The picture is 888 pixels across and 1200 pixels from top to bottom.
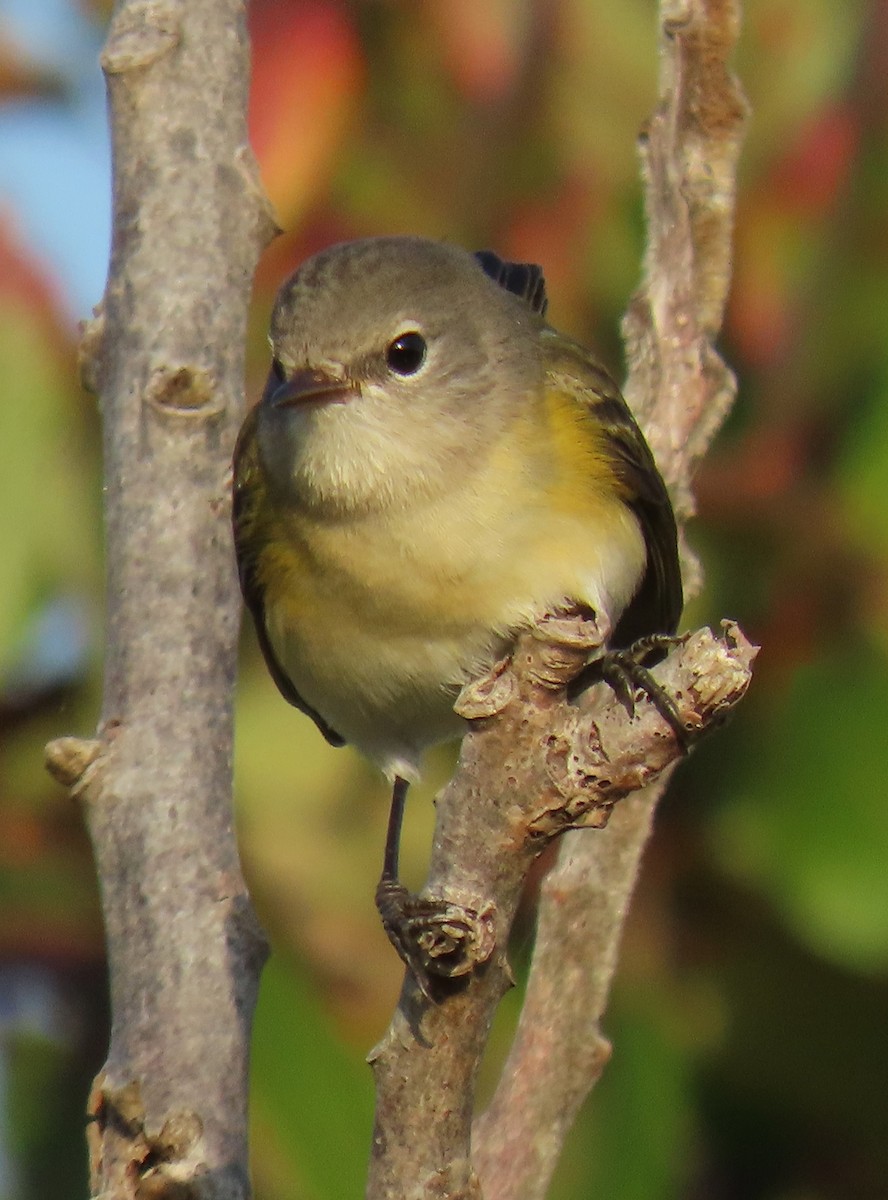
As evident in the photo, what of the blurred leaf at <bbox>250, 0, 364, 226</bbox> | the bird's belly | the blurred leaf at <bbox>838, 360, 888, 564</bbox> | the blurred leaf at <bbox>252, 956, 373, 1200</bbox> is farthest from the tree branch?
the blurred leaf at <bbox>250, 0, 364, 226</bbox>

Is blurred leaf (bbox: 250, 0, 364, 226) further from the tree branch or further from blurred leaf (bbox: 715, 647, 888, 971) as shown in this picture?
blurred leaf (bbox: 715, 647, 888, 971)

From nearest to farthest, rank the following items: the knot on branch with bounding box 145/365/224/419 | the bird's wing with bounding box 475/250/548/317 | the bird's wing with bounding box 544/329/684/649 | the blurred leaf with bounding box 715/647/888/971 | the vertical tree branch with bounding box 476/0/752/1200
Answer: the knot on branch with bounding box 145/365/224/419
the vertical tree branch with bounding box 476/0/752/1200
the bird's wing with bounding box 544/329/684/649
the blurred leaf with bounding box 715/647/888/971
the bird's wing with bounding box 475/250/548/317

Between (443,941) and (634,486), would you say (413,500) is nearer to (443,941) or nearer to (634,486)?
(634,486)

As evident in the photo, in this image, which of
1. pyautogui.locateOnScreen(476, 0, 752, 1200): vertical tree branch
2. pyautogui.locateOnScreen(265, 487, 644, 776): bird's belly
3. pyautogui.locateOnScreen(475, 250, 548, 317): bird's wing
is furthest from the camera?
pyautogui.locateOnScreen(475, 250, 548, 317): bird's wing

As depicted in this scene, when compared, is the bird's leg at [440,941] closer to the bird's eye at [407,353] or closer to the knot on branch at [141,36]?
the knot on branch at [141,36]

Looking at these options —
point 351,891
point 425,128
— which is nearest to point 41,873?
point 351,891

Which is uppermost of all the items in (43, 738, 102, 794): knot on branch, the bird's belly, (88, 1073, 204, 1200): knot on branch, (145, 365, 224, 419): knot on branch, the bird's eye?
the bird's eye

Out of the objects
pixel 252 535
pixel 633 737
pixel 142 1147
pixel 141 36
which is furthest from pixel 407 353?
pixel 142 1147
